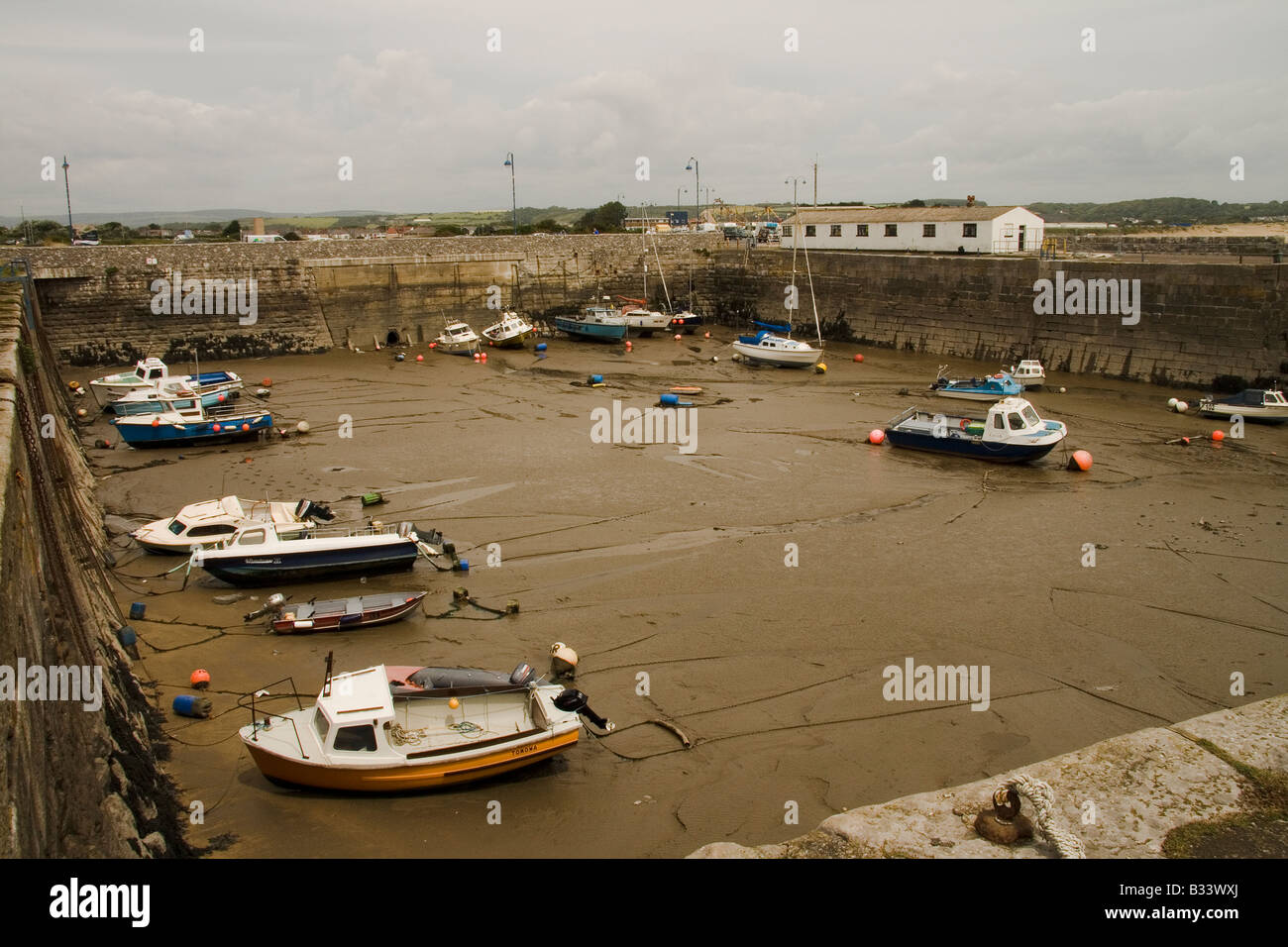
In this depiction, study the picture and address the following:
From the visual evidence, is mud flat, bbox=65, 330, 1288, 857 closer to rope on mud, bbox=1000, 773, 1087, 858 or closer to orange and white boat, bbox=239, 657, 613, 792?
orange and white boat, bbox=239, 657, 613, 792

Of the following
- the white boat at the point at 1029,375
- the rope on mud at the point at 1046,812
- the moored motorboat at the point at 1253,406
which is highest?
the white boat at the point at 1029,375

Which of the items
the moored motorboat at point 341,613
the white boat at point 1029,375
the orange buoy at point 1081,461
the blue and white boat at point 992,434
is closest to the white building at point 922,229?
the white boat at point 1029,375

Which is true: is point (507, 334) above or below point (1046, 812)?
above

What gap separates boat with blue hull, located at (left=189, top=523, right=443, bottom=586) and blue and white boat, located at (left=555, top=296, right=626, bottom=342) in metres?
Answer: 22.4

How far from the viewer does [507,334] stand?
116ft

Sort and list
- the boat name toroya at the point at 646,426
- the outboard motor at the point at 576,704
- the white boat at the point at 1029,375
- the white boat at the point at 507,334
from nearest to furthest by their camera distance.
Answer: the outboard motor at the point at 576,704 < the boat name toroya at the point at 646,426 < the white boat at the point at 1029,375 < the white boat at the point at 507,334

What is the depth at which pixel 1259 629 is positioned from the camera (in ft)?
41.8

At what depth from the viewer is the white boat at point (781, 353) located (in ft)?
105

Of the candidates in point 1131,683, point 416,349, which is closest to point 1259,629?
point 1131,683

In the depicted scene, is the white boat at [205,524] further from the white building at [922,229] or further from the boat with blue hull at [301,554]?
the white building at [922,229]

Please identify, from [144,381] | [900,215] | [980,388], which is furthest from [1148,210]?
[144,381]

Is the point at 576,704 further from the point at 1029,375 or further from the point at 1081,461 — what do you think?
the point at 1029,375

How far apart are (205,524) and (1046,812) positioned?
13.5 m

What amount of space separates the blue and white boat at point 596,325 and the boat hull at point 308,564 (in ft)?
74.1
